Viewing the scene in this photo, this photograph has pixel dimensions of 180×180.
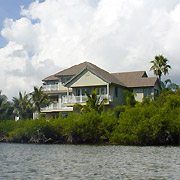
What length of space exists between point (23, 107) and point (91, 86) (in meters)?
15.4

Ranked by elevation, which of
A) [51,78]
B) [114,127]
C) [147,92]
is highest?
[51,78]

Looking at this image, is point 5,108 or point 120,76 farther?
point 5,108

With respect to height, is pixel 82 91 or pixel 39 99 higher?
pixel 82 91

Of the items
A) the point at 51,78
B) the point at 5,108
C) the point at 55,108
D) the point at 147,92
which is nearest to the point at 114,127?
the point at 147,92

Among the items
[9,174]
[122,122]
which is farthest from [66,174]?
[122,122]

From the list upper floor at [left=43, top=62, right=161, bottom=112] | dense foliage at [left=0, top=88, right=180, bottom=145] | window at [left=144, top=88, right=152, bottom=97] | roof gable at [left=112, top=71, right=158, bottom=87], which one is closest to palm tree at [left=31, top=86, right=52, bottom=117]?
upper floor at [left=43, top=62, right=161, bottom=112]

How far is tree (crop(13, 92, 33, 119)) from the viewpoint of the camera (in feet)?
202

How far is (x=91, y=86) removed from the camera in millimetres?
51656

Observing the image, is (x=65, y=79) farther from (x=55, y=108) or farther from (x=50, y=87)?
(x=55, y=108)

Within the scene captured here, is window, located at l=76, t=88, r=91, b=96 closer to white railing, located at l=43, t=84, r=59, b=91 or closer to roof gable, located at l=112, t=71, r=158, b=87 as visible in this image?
roof gable, located at l=112, t=71, r=158, b=87

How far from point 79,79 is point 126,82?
7.83 metres

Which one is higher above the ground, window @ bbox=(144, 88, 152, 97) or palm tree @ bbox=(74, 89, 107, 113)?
window @ bbox=(144, 88, 152, 97)

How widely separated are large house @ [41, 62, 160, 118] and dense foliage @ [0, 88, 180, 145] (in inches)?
190

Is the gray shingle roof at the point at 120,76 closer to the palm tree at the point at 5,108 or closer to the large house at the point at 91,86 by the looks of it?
the large house at the point at 91,86
